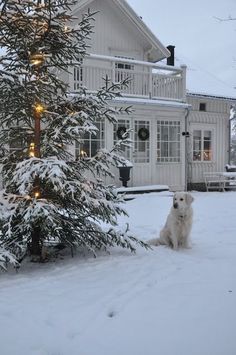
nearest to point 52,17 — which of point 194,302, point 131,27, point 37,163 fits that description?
point 37,163

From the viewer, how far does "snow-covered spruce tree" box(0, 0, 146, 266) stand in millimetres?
4855

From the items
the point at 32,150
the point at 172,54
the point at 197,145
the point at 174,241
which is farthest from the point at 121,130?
the point at 32,150

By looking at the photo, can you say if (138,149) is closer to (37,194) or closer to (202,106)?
(202,106)

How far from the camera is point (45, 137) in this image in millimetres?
5461

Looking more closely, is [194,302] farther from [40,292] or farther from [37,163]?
[37,163]

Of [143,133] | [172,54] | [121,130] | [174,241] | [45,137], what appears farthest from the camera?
[172,54]

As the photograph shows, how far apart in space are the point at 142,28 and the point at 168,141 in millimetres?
4956

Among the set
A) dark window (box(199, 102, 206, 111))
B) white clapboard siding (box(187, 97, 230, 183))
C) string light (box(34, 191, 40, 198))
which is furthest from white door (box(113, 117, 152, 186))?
string light (box(34, 191, 40, 198))

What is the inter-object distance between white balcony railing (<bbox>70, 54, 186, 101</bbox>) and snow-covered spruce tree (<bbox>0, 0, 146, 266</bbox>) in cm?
858

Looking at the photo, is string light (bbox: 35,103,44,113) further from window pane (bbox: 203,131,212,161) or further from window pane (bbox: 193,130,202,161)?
window pane (bbox: 203,131,212,161)

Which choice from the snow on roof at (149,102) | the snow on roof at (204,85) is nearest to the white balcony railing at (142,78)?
the snow on roof at (149,102)

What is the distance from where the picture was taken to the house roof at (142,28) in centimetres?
1585

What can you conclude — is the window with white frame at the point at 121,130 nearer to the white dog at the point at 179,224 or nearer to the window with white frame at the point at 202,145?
the window with white frame at the point at 202,145

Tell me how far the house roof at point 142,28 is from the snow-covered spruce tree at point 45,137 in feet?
35.3
